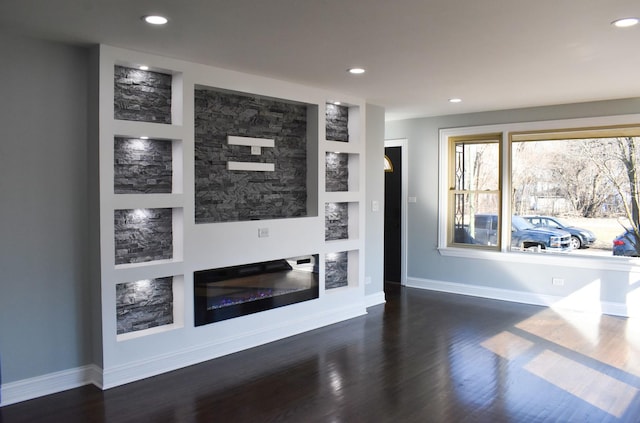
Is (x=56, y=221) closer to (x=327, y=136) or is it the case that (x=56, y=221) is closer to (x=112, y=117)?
(x=112, y=117)

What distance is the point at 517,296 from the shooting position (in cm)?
641

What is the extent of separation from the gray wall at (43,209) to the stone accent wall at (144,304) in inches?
10.2

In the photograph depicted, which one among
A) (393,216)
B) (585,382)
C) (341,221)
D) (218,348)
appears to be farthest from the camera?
(393,216)

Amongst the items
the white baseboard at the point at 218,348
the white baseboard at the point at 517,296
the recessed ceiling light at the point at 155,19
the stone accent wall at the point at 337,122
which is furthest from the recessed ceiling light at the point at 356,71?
the white baseboard at the point at 517,296

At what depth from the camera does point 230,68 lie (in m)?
4.30

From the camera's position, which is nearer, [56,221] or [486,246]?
[56,221]

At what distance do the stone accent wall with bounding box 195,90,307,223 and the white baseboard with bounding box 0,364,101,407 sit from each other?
4.95ft

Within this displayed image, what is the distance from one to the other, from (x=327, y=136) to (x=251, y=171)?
1.20 metres

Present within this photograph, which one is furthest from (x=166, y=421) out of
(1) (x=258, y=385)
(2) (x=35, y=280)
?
(2) (x=35, y=280)

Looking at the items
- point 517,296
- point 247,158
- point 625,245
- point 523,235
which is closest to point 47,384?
point 247,158

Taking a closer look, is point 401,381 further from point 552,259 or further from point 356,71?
point 552,259

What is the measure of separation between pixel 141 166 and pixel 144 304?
44.6 inches

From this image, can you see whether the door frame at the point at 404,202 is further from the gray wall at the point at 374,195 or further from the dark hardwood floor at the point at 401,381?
the dark hardwood floor at the point at 401,381

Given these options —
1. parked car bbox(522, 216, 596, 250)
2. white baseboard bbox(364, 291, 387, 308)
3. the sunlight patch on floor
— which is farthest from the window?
the sunlight patch on floor
